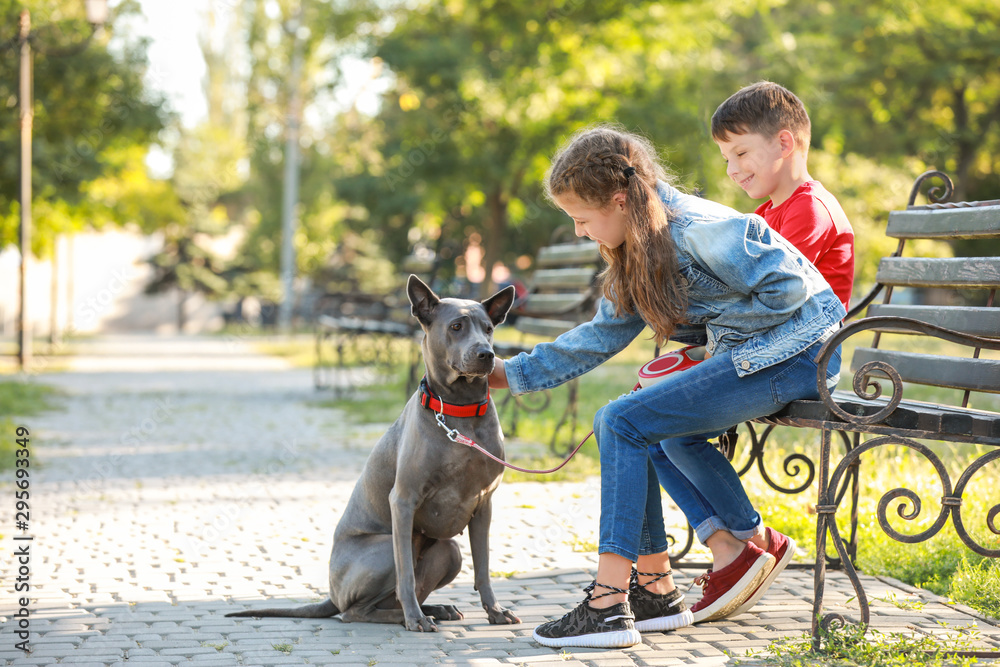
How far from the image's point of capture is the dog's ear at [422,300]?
3.53 m

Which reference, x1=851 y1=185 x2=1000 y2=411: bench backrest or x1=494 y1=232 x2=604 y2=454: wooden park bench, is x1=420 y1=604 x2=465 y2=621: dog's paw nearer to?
x1=851 y1=185 x2=1000 y2=411: bench backrest

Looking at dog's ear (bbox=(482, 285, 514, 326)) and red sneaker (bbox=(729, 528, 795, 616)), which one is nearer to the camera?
red sneaker (bbox=(729, 528, 795, 616))

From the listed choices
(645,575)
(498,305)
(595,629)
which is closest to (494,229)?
(498,305)

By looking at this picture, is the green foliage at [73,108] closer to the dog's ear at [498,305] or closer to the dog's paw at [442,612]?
the dog's ear at [498,305]

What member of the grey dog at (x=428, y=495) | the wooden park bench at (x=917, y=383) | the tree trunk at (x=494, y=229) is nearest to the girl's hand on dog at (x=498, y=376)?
the grey dog at (x=428, y=495)

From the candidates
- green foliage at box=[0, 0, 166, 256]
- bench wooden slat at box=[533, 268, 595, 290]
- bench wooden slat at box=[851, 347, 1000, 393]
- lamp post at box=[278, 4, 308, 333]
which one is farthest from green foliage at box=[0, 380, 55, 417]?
lamp post at box=[278, 4, 308, 333]

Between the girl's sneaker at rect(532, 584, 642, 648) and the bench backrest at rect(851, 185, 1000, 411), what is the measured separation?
1.30 metres

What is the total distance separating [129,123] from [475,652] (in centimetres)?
1409

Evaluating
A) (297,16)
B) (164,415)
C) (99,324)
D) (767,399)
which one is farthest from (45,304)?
(767,399)

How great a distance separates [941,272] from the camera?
369cm

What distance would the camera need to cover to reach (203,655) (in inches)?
122

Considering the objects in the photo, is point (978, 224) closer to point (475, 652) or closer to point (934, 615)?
point (934, 615)

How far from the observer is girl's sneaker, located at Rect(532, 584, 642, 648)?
124 inches

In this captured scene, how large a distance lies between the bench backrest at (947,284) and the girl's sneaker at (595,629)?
1.30 meters
